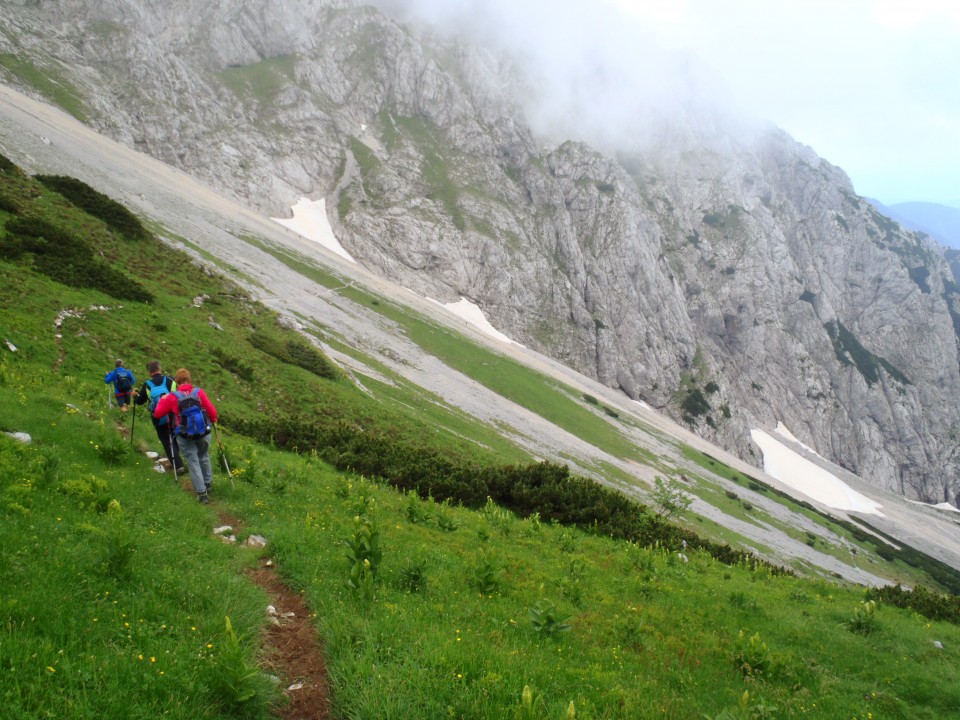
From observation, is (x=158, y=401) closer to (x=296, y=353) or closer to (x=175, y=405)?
(x=175, y=405)

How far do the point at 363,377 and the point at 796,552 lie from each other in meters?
51.0

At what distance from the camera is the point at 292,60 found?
6560 inches

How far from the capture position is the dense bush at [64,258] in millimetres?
24453

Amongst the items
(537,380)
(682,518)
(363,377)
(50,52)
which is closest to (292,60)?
(50,52)

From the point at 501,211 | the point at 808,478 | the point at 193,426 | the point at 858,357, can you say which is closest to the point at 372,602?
the point at 193,426

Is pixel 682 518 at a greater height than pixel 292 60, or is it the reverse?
pixel 292 60

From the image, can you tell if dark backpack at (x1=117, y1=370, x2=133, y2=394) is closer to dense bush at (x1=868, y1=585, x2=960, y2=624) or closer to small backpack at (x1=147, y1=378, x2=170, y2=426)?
small backpack at (x1=147, y1=378, x2=170, y2=426)

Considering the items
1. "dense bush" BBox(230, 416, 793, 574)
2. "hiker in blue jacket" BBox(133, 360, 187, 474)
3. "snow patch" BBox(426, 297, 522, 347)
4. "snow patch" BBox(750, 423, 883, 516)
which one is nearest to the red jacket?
"hiker in blue jacket" BBox(133, 360, 187, 474)

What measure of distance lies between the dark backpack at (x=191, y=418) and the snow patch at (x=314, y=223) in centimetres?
11438

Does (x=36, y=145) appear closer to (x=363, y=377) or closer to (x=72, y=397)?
(x=363, y=377)

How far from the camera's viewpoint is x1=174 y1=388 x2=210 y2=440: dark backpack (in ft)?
40.0

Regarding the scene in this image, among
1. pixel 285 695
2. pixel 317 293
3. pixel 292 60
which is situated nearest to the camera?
pixel 285 695

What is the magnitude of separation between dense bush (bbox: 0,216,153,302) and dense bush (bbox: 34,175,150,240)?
23.9 feet

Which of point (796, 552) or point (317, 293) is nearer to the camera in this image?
point (796, 552)
